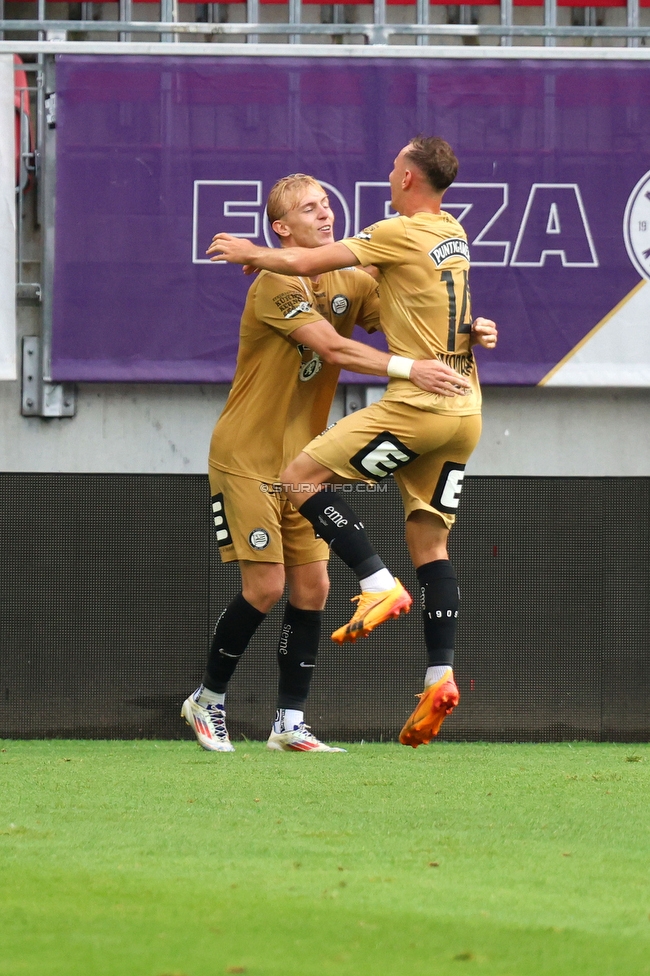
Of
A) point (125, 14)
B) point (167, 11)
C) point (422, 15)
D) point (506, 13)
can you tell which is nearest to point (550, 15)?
point (506, 13)

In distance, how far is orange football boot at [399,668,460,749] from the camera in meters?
4.12

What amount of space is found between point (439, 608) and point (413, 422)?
0.60 metres

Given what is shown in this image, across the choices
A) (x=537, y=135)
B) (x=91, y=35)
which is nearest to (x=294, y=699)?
(x=537, y=135)

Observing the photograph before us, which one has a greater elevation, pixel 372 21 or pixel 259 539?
pixel 372 21

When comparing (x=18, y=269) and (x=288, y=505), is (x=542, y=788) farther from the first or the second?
(x=18, y=269)

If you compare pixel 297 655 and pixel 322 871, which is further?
pixel 297 655

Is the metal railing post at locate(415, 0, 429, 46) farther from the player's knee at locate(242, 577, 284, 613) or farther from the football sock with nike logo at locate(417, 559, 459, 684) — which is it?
the football sock with nike logo at locate(417, 559, 459, 684)

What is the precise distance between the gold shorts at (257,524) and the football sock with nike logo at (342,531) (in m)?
0.65

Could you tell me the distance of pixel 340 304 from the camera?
16.7 ft

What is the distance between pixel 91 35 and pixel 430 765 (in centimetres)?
468

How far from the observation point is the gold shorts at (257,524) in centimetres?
515

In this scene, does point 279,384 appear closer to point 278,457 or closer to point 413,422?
point 278,457

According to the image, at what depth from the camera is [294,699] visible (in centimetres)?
538

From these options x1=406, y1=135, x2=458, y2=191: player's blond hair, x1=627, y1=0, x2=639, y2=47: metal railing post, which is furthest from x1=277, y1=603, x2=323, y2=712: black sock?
x1=627, y1=0, x2=639, y2=47: metal railing post
